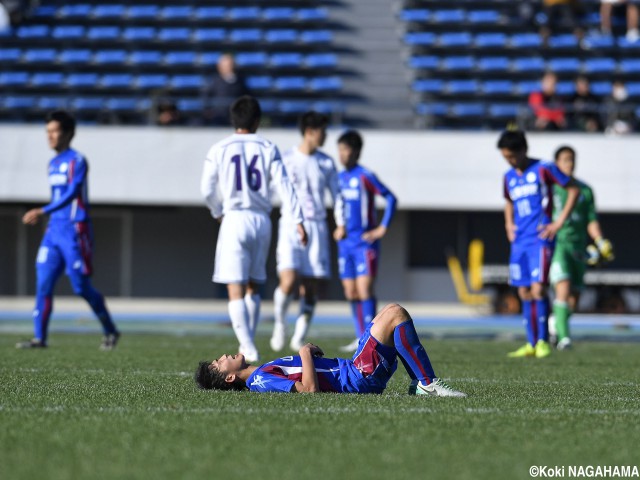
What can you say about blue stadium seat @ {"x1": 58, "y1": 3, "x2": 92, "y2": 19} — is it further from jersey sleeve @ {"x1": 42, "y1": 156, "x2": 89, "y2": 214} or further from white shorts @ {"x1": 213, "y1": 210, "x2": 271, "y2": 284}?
white shorts @ {"x1": 213, "y1": 210, "x2": 271, "y2": 284}

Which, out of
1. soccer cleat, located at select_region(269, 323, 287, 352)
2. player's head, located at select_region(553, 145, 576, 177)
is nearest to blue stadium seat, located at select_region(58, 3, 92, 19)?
player's head, located at select_region(553, 145, 576, 177)

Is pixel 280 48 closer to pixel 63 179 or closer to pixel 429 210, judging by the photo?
pixel 429 210

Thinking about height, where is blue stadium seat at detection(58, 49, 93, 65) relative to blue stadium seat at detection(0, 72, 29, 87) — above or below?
above

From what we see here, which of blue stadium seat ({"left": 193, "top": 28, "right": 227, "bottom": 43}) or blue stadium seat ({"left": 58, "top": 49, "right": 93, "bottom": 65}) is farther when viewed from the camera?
blue stadium seat ({"left": 193, "top": 28, "right": 227, "bottom": 43})

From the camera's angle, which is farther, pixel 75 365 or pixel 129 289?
pixel 129 289

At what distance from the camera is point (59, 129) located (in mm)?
11352

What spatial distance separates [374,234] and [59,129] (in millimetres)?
3325

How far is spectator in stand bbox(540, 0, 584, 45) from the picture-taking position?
2667 centimetres

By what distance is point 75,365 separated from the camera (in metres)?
9.18

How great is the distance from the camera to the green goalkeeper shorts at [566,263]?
12.8 m

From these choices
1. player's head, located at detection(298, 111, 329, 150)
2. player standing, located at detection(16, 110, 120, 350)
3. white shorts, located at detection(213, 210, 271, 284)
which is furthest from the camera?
player's head, located at detection(298, 111, 329, 150)

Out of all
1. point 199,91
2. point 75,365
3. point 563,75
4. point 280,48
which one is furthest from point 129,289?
point 75,365

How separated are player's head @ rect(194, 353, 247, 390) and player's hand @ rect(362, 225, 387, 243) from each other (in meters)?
5.40

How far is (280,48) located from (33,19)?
5983mm
